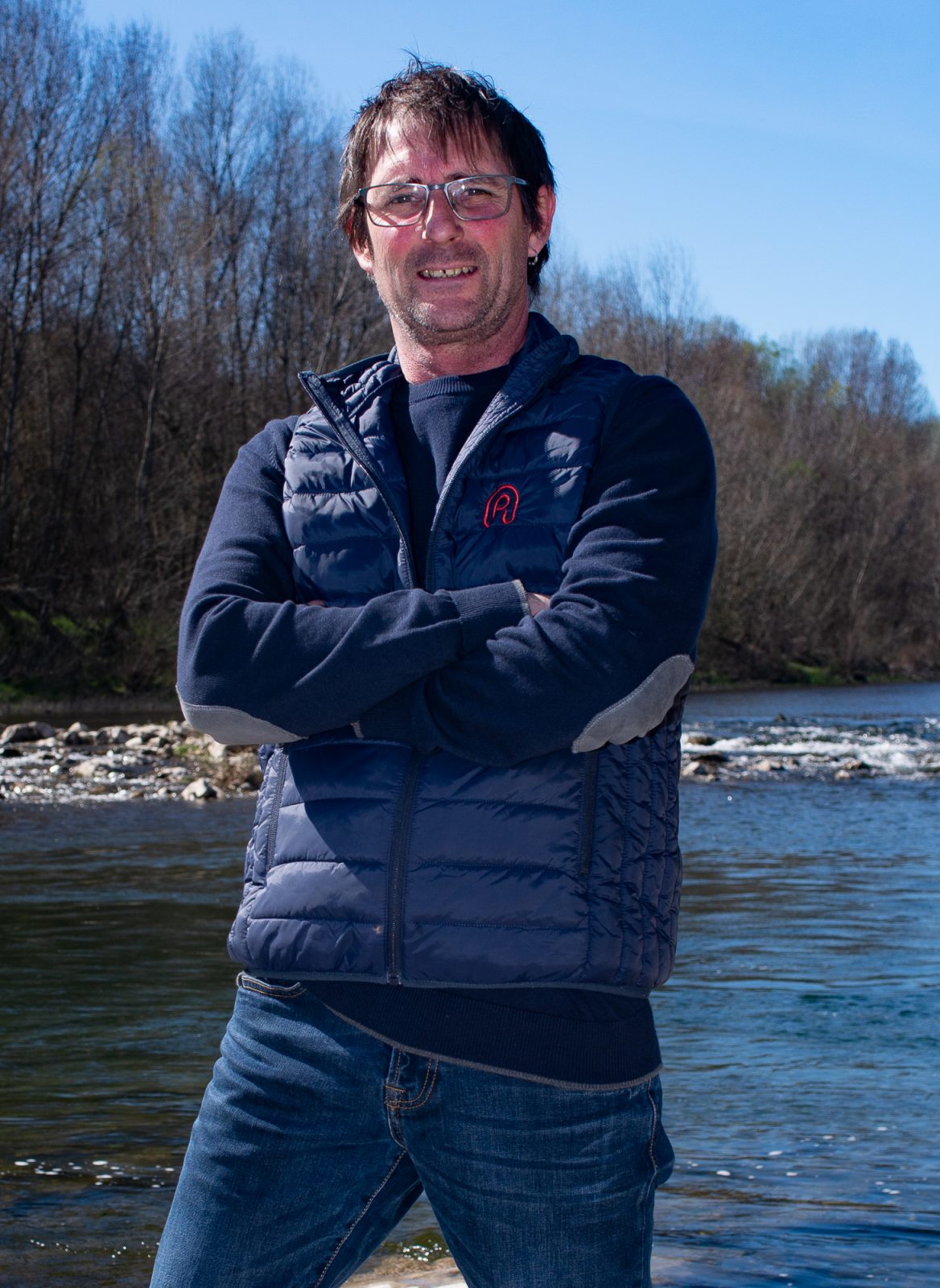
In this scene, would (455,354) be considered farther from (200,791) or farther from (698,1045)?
(200,791)

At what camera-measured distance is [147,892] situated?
353 inches

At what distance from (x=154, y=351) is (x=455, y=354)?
28742mm

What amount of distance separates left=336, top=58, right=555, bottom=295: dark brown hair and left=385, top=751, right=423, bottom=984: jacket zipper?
36.4 inches

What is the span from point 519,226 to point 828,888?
7.96 m

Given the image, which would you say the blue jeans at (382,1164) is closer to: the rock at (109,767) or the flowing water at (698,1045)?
the flowing water at (698,1045)

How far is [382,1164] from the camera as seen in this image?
184cm

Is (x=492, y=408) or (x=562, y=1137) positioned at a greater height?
(x=492, y=408)

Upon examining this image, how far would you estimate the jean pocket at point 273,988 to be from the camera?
1841 mm

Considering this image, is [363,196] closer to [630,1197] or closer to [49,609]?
[630,1197]

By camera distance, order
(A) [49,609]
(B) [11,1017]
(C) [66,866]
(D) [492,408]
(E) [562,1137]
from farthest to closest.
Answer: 1. (A) [49,609]
2. (C) [66,866]
3. (B) [11,1017]
4. (D) [492,408]
5. (E) [562,1137]

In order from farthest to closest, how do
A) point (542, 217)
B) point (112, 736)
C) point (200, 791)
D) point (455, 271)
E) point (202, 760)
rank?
point (112, 736), point (202, 760), point (200, 791), point (542, 217), point (455, 271)

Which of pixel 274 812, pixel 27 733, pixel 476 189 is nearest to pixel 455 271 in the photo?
pixel 476 189

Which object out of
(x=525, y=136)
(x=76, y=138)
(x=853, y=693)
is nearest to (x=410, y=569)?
(x=525, y=136)

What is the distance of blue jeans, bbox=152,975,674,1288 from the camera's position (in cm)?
172
